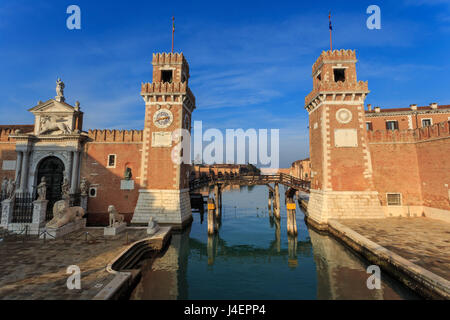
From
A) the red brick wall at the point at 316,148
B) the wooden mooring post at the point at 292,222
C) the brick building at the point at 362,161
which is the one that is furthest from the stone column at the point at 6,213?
the red brick wall at the point at 316,148

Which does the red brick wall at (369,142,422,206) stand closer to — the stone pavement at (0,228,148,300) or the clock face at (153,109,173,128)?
the clock face at (153,109,173,128)

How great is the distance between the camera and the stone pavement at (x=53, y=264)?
732 centimetres

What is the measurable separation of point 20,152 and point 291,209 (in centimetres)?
2615

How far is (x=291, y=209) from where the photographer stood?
19.3 metres

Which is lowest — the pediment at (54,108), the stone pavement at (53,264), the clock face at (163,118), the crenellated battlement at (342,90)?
the stone pavement at (53,264)

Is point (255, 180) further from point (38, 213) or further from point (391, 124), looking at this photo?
point (391, 124)

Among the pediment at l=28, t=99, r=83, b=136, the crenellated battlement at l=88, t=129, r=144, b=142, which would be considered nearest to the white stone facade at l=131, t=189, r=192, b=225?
the crenellated battlement at l=88, t=129, r=144, b=142

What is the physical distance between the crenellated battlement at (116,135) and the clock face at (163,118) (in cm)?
262

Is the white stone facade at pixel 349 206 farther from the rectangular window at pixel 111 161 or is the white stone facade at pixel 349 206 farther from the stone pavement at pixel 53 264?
the rectangular window at pixel 111 161

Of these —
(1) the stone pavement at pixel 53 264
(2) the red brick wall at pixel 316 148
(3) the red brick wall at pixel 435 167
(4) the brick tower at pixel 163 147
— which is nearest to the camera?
(1) the stone pavement at pixel 53 264

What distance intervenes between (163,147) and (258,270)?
1384 cm

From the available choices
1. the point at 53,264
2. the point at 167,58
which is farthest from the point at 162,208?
the point at 167,58

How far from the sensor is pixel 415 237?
1351 centimetres
